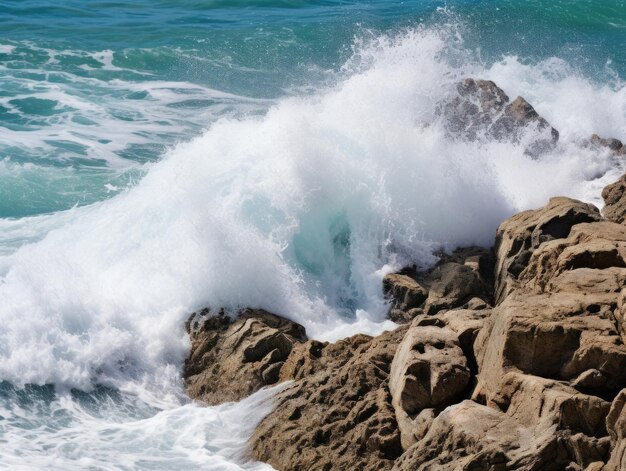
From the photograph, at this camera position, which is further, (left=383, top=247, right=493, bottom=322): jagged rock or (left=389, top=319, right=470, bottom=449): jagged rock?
(left=383, top=247, right=493, bottom=322): jagged rock

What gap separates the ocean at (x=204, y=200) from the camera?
29.2ft

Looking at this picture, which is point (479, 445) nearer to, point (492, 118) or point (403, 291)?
point (403, 291)

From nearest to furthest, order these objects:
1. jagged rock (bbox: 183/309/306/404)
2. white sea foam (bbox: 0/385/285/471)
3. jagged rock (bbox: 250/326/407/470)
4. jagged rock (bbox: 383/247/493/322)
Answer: jagged rock (bbox: 250/326/407/470) → white sea foam (bbox: 0/385/285/471) → jagged rock (bbox: 183/309/306/404) → jagged rock (bbox: 383/247/493/322)

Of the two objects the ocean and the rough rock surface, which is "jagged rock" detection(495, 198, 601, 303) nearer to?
the rough rock surface

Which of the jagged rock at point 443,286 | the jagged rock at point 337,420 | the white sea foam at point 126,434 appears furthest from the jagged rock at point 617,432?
the jagged rock at point 443,286

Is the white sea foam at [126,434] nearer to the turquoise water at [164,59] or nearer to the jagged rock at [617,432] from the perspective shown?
the jagged rock at [617,432]

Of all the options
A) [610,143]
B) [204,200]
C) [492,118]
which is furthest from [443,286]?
[610,143]

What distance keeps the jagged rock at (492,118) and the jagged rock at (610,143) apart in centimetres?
69

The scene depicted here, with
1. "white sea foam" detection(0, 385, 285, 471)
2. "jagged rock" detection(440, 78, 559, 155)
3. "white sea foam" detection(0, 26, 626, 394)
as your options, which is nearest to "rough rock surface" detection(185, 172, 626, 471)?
"white sea foam" detection(0, 385, 285, 471)

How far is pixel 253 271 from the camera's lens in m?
10.6

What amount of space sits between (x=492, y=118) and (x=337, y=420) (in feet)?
25.7

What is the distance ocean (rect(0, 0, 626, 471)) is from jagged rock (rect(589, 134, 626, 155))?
0.25 metres

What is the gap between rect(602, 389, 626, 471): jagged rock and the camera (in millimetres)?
5464

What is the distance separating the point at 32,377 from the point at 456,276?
4.39 meters
